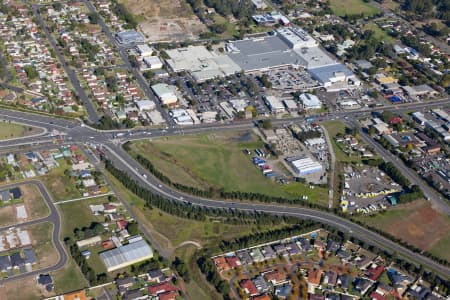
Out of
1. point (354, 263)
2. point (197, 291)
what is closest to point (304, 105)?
point (354, 263)

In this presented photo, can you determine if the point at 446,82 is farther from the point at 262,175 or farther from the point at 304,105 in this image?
the point at 262,175

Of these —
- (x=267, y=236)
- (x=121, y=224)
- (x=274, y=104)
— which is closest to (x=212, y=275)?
(x=267, y=236)

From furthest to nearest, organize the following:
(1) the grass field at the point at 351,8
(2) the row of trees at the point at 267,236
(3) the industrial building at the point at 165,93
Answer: (1) the grass field at the point at 351,8 < (3) the industrial building at the point at 165,93 < (2) the row of trees at the point at 267,236

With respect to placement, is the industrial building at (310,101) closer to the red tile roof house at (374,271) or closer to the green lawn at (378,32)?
the green lawn at (378,32)

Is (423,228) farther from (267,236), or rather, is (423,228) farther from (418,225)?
(267,236)

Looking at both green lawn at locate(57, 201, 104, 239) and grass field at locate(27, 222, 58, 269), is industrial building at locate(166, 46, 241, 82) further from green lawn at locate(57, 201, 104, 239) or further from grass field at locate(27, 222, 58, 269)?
grass field at locate(27, 222, 58, 269)

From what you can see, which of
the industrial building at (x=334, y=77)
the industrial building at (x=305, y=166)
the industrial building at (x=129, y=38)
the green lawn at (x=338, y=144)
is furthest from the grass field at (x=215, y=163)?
the industrial building at (x=129, y=38)

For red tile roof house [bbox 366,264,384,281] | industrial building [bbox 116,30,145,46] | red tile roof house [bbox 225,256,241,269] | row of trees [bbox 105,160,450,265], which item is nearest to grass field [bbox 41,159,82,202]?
row of trees [bbox 105,160,450,265]
